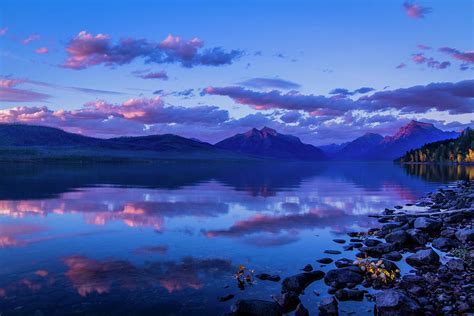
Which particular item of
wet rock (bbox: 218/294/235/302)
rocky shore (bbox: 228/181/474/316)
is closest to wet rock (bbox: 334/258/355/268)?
rocky shore (bbox: 228/181/474/316)

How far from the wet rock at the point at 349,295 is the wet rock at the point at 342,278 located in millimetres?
944

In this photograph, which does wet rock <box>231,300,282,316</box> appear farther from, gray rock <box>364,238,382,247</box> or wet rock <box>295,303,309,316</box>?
gray rock <box>364,238,382,247</box>

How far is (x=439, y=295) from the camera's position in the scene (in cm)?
1271

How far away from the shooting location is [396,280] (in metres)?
14.7

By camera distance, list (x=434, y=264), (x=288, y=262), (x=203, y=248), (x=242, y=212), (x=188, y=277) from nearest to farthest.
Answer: (x=188, y=277) → (x=434, y=264) → (x=288, y=262) → (x=203, y=248) → (x=242, y=212)

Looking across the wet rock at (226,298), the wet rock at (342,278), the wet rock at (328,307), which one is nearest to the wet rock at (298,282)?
the wet rock at (342,278)

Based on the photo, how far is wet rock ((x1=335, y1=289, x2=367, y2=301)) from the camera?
43.5 feet

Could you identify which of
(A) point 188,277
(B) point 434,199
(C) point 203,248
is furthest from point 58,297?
(B) point 434,199

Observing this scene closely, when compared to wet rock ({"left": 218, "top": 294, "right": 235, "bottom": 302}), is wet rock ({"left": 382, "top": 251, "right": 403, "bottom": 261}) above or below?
above

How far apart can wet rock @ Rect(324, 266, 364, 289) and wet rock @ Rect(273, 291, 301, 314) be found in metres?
2.30

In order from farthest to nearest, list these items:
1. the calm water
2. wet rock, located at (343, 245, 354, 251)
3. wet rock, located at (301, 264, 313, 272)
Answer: wet rock, located at (343, 245, 354, 251)
wet rock, located at (301, 264, 313, 272)
the calm water

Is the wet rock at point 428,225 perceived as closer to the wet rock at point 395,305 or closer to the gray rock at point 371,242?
the gray rock at point 371,242

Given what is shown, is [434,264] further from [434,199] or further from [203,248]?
[434,199]

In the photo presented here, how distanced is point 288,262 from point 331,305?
19.4ft
